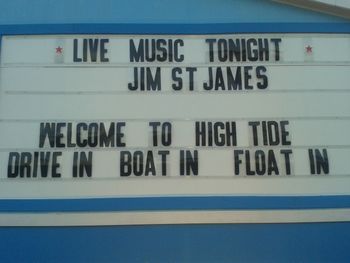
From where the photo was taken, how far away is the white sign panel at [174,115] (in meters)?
4.47

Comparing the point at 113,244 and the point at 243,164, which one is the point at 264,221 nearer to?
the point at 243,164

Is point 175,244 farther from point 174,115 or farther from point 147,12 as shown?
point 147,12

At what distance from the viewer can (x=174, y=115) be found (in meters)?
4.58

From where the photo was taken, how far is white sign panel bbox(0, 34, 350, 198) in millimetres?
4473

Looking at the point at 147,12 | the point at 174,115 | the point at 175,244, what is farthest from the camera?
the point at 147,12

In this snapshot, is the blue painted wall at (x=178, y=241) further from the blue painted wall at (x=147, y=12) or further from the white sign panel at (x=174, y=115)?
the blue painted wall at (x=147, y=12)

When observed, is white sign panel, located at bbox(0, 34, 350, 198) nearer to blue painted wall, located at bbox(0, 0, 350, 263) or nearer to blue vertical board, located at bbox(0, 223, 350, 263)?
blue painted wall, located at bbox(0, 0, 350, 263)

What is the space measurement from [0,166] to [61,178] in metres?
0.55

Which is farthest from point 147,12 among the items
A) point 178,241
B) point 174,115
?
point 178,241

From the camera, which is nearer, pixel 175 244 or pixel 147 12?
pixel 175 244

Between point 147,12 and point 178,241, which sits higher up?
point 147,12

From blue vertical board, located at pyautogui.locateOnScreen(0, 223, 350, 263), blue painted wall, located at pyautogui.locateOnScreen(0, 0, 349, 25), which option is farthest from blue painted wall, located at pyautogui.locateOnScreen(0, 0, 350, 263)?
blue painted wall, located at pyautogui.locateOnScreen(0, 0, 349, 25)

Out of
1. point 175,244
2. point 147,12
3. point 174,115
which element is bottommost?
point 175,244

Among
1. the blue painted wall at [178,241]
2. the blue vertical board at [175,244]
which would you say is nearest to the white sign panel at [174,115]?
the blue painted wall at [178,241]
